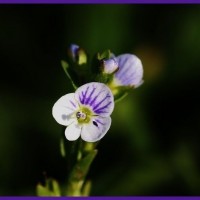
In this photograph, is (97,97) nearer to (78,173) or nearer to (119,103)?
(78,173)

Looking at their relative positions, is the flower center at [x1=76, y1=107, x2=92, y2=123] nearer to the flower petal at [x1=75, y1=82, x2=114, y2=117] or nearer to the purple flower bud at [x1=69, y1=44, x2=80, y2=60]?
the flower petal at [x1=75, y1=82, x2=114, y2=117]

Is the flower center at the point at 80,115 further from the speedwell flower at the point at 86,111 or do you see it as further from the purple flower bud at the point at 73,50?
the purple flower bud at the point at 73,50

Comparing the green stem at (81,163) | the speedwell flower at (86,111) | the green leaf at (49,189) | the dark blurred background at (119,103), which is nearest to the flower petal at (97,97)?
the speedwell flower at (86,111)

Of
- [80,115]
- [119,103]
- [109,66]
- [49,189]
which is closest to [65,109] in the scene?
[80,115]

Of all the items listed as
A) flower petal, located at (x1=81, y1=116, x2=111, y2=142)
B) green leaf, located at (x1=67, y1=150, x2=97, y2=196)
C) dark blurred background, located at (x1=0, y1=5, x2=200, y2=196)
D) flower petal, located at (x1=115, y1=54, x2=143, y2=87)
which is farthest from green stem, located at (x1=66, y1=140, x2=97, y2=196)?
dark blurred background, located at (x1=0, y1=5, x2=200, y2=196)

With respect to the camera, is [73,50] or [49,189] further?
[49,189]
